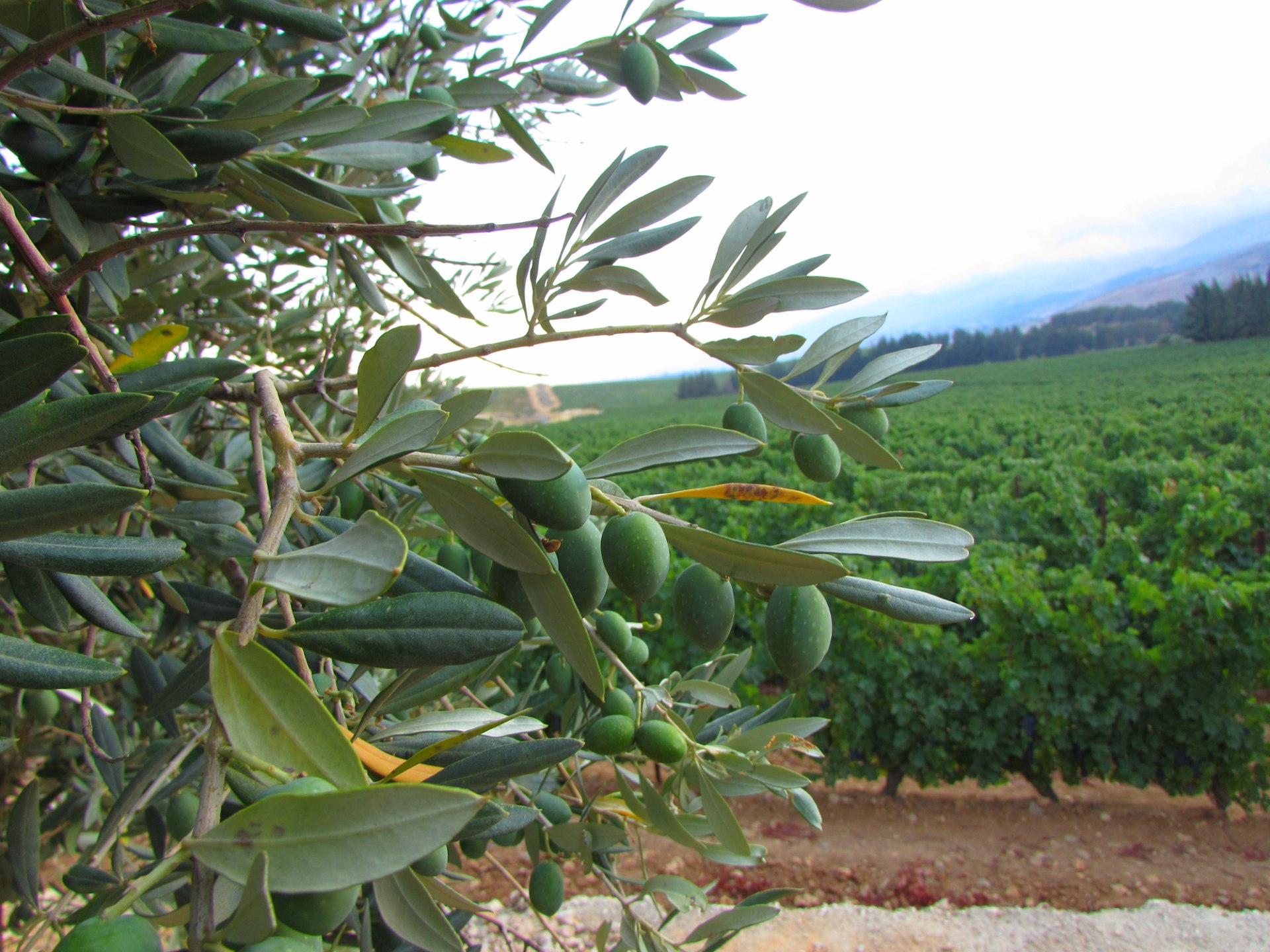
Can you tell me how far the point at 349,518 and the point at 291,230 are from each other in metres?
0.58

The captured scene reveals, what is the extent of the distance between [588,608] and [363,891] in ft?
1.98

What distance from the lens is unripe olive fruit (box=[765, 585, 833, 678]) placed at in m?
0.69

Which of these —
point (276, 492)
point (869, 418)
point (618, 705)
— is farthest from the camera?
point (618, 705)

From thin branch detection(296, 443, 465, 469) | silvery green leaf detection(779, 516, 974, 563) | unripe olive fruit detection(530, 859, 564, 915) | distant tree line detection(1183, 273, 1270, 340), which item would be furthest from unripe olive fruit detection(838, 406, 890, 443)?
distant tree line detection(1183, 273, 1270, 340)

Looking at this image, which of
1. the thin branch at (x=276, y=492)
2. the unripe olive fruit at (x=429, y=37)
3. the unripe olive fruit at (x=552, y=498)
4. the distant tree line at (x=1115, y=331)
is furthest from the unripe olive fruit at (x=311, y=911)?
the distant tree line at (x=1115, y=331)

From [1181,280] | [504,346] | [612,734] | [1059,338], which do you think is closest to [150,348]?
[504,346]

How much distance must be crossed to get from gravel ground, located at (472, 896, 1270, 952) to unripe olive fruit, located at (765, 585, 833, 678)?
3.66 meters

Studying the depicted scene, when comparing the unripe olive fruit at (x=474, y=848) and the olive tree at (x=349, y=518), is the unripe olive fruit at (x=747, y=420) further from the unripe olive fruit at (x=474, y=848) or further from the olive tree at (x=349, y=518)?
the unripe olive fruit at (x=474, y=848)

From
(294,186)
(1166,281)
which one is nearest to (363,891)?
(294,186)

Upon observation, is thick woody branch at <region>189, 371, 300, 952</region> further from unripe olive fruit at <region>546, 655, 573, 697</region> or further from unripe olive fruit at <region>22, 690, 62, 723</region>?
unripe olive fruit at <region>22, 690, 62, 723</region>

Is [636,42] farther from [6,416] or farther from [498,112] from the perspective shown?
[6,416]

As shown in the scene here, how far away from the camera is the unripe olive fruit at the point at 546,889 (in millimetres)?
1229

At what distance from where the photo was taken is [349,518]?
3.78ft

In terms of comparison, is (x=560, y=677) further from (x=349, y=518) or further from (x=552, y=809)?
(x=349, y=518)
